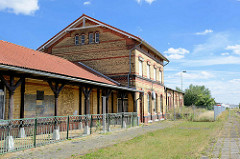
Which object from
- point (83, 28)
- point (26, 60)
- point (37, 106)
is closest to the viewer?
point (26, 60)

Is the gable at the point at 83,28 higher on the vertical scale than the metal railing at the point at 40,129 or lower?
higher

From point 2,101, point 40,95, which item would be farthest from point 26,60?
point 2,101

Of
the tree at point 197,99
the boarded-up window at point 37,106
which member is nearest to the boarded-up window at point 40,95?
the boarded-up window at point 37,106

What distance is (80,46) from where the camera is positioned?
20734 millimetres

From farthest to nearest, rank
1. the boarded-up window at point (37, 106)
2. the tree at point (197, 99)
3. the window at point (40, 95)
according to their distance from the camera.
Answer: the tree at point (197, 99) → the window at point (40, 95) → the boarded-up window at point (37, 106)

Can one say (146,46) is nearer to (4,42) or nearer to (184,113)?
(184,113)

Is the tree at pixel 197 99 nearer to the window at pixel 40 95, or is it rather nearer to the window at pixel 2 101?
the window at pixel 40 95

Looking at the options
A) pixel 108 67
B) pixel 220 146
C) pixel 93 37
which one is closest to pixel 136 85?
pixel 108 67

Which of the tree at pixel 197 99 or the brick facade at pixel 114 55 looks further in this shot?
the tree at pixel 197 99

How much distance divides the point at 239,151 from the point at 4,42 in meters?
12.6

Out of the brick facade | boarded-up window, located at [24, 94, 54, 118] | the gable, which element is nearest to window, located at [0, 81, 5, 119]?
boarded-up window, located at [24, 94, 54, 118]

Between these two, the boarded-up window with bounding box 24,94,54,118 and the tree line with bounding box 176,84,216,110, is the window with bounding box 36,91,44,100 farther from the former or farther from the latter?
the tree line with bounding box 176,84,216,110

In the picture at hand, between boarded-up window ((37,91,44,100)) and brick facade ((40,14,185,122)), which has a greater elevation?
brick facade ((40,14,185,122))

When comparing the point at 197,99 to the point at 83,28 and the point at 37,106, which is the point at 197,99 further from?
the point at 37,106
